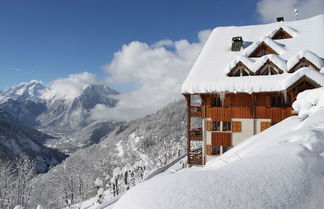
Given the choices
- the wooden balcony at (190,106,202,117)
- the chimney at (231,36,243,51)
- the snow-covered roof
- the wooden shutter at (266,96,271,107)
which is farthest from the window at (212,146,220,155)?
the chimney at (231,36,243,51)

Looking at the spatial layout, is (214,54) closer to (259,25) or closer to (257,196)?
(259,25)

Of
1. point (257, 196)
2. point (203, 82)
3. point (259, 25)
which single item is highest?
point (259, 25)

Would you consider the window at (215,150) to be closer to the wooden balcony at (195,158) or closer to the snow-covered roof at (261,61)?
the wooden balcony at (195,158)

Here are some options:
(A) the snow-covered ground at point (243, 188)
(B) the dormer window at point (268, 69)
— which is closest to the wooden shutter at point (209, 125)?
(B) the dormer window at point (268, 69)

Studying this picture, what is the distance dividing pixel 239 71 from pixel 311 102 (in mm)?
9082

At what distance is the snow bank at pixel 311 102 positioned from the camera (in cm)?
789

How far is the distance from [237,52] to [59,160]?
183050 mm

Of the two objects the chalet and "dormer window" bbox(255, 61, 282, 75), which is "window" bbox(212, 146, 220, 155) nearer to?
the chalet

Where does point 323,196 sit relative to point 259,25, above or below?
below

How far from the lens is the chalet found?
603 inches

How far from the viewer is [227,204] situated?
2445 millimetres

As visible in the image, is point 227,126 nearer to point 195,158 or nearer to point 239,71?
point 195,158

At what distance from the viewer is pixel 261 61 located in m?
16.2

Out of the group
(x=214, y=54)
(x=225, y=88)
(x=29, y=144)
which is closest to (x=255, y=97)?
(x=225, y=88)
